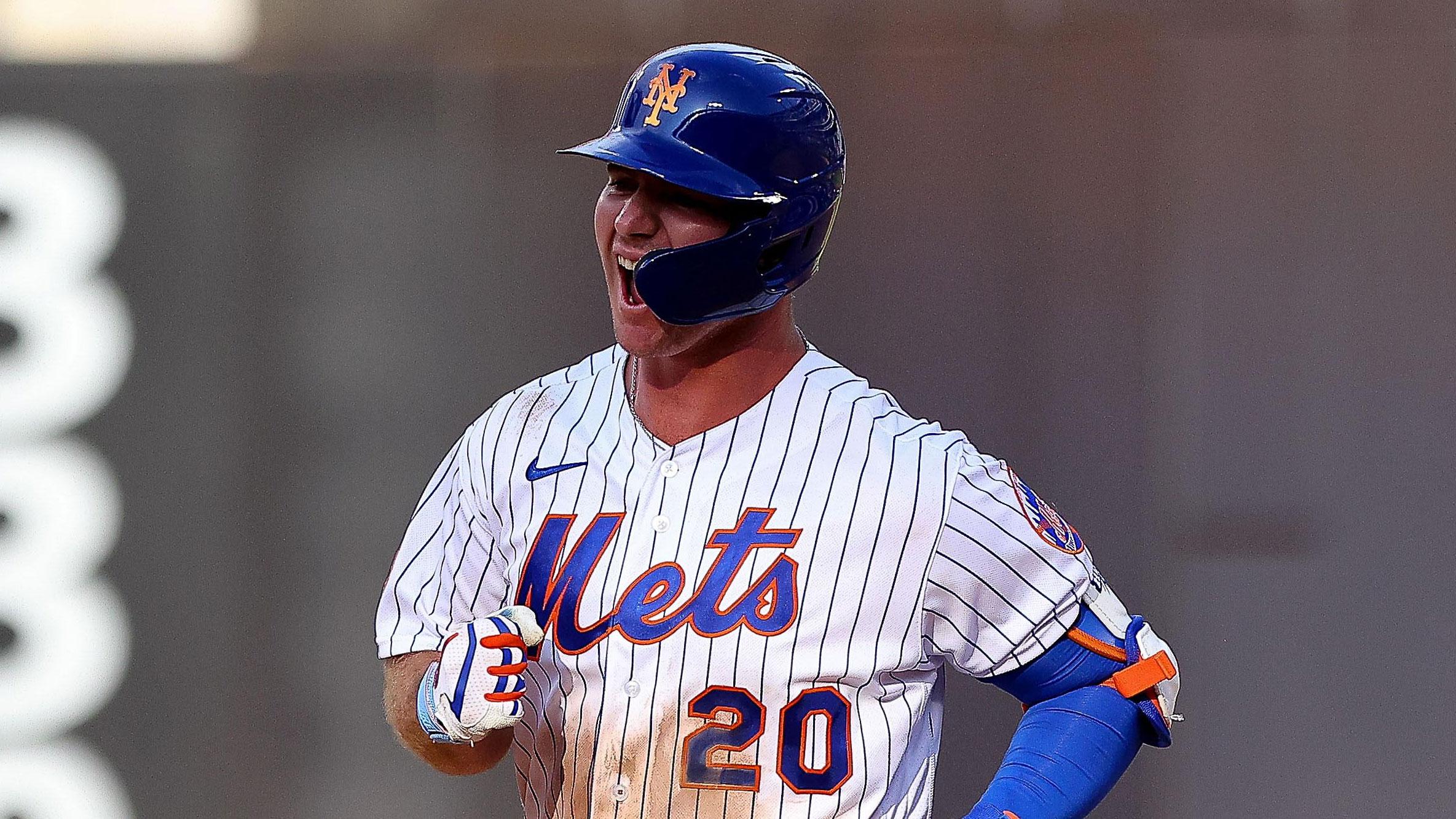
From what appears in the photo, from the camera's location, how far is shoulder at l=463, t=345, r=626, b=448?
1.46 m

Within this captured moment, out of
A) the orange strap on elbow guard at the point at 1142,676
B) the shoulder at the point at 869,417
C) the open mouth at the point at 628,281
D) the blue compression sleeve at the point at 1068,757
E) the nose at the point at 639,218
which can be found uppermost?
the nose at the point at 639,218

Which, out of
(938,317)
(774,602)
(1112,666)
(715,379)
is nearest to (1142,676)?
(1112,666)

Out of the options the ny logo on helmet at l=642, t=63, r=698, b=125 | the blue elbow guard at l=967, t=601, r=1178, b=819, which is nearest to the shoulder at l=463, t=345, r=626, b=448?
the ny logo on helmet at l=642, t=63, r=698, b=125

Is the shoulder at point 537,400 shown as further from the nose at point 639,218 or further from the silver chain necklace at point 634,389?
the nose at point 639,218

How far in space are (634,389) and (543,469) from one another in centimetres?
12

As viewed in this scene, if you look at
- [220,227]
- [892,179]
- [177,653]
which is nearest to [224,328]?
[220,227]

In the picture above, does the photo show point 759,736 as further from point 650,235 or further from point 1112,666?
point 650,235

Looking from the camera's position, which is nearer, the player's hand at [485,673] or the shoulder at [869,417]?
the player's hand at [485,673]

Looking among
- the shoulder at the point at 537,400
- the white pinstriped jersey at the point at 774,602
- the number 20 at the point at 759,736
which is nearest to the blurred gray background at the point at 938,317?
the shoulder at the point at 537,400

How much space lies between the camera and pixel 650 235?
1.32 m

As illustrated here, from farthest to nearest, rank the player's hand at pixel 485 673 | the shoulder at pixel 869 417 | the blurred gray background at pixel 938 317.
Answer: the blurred gray background at pixel 938 317, the shoulder at pixel 869 417, the player's hand at pixel 485 673

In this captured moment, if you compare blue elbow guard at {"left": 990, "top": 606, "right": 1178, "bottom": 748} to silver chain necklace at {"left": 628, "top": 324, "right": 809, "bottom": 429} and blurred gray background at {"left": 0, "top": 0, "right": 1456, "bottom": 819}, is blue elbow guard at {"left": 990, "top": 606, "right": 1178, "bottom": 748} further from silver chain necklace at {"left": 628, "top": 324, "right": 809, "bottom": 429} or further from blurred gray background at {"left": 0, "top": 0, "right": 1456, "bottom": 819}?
blurred gray background at {"left": 0, "top": 0, "right": 1456, "bottom": 819}

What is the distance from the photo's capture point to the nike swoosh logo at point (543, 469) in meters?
1.41

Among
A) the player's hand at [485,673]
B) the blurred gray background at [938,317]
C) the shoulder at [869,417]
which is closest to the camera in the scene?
the player's hand at [485,673]
